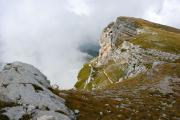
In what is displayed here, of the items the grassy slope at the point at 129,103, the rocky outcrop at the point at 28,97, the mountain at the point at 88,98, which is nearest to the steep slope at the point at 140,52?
the mountain at the point at 88,98

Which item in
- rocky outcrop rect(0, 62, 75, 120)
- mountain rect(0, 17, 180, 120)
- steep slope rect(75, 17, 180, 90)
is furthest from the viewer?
steep slope rect(75, 17, 180, 90)

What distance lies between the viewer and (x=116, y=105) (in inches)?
1956

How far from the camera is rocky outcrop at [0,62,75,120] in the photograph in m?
38.8

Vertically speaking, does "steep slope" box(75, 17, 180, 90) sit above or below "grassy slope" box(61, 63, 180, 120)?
above

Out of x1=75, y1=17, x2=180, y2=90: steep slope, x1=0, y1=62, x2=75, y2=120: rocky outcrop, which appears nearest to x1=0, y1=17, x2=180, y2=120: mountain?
x1=0, y1=62, x2=75, y2=120: rocky outcrop

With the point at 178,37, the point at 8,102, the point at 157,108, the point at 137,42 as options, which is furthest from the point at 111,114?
the point at 178,37

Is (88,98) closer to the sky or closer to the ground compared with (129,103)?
closer to the sky

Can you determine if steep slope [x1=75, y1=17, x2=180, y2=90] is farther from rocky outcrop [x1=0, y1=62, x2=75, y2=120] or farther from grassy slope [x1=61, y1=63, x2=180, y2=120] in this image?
rocky outcrop [x1=0, y1=62, x2=75, y2=120]

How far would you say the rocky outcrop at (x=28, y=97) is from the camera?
127 feet

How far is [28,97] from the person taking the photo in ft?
137

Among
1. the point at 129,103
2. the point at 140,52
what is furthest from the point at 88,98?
the point at 140,52

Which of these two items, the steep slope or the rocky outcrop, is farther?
the steep slope

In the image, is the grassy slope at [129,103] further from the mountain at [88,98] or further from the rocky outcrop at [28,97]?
the rocky outcrop at [28,97]

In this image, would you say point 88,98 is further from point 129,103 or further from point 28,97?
point 28,97
